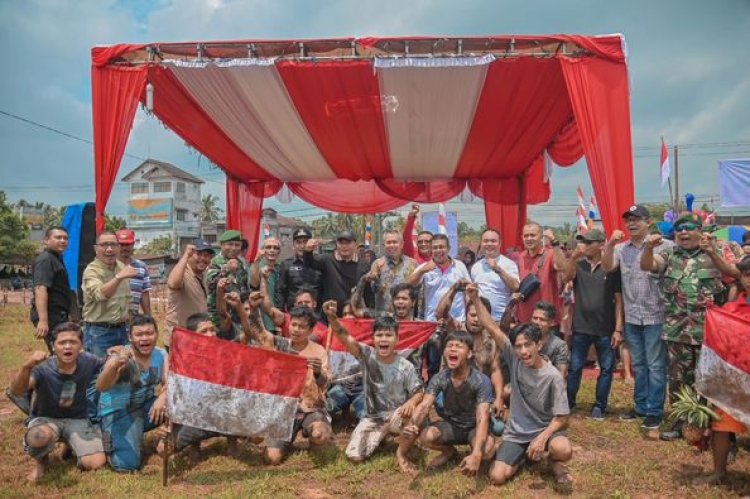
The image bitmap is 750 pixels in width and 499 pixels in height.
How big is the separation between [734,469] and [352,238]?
3784 mm

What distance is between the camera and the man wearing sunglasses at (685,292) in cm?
410

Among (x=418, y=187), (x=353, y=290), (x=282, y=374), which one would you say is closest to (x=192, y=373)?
(x=282, y=374)

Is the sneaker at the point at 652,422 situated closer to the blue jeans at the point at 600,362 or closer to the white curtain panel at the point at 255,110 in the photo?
the blue jeans at the point at 600,362

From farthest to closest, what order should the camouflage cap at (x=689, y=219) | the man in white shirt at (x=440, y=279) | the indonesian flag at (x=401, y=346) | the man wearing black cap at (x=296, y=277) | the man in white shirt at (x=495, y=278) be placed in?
the man wearing black cap at (x=296, y=277) < the man in white shirt at (x=440, y=279) < the man in white shirt at (x=495, y=278) < the indonesian flag at (x=401, y=346) < the camouflage cap at (x=689, y=219)

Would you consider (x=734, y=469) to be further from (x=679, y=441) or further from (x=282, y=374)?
(x=282, y=374)

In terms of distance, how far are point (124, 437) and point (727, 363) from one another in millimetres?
4091

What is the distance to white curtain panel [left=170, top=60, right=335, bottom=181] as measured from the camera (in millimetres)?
5641

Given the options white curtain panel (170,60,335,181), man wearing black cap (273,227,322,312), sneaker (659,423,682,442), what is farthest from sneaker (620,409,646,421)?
white curtain panel (170,60,335,181)

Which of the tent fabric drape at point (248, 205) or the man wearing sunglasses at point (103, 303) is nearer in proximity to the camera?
the man wearing sunglasses at point (103, 303)

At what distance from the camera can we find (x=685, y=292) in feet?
13.7

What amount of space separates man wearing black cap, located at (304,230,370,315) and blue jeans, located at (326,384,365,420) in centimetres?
122

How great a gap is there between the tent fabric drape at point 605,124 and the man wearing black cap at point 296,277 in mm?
2984

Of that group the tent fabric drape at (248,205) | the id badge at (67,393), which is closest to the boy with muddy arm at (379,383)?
the id badge at (67,393)

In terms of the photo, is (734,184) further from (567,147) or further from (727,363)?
(727,363)
